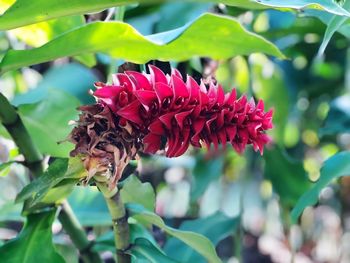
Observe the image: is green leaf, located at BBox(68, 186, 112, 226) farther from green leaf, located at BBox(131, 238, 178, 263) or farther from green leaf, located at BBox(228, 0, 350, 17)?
green leaf, located at BBox(228, 0, 350, 17)

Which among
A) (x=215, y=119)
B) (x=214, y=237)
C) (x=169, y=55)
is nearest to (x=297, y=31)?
(x=214, y=237)

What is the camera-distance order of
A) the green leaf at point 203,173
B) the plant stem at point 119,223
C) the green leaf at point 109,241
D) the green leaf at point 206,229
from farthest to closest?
the green leaf at point 203,173, the green leaf at point 206,229, the green leaf at point 109,241, the plant stem at point 119,223

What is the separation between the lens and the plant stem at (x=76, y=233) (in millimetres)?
793

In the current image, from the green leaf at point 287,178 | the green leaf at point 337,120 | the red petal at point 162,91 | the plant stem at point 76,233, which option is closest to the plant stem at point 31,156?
the plant stem at point 76,233

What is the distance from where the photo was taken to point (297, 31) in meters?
1.12

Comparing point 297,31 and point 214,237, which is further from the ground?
point 297,31

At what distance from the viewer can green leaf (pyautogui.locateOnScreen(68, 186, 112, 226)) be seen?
37.4 inches

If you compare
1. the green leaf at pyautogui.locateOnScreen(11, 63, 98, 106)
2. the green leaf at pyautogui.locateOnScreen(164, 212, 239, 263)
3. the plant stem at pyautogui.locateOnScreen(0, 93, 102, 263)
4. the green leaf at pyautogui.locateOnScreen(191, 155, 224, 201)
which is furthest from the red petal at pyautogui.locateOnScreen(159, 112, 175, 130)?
the green leaf at pyautogui.locateOnScreen(191, 155, 224, 201)

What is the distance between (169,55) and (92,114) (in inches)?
5.4

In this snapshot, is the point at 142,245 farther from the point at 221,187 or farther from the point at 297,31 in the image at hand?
the point at 221,187

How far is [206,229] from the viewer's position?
3.17ft

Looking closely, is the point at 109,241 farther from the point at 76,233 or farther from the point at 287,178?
the point at 287,178

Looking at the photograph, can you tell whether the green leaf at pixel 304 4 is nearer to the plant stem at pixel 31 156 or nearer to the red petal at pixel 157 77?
the red petal at pixel 157 77

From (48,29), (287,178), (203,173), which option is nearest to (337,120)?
(287,178)
